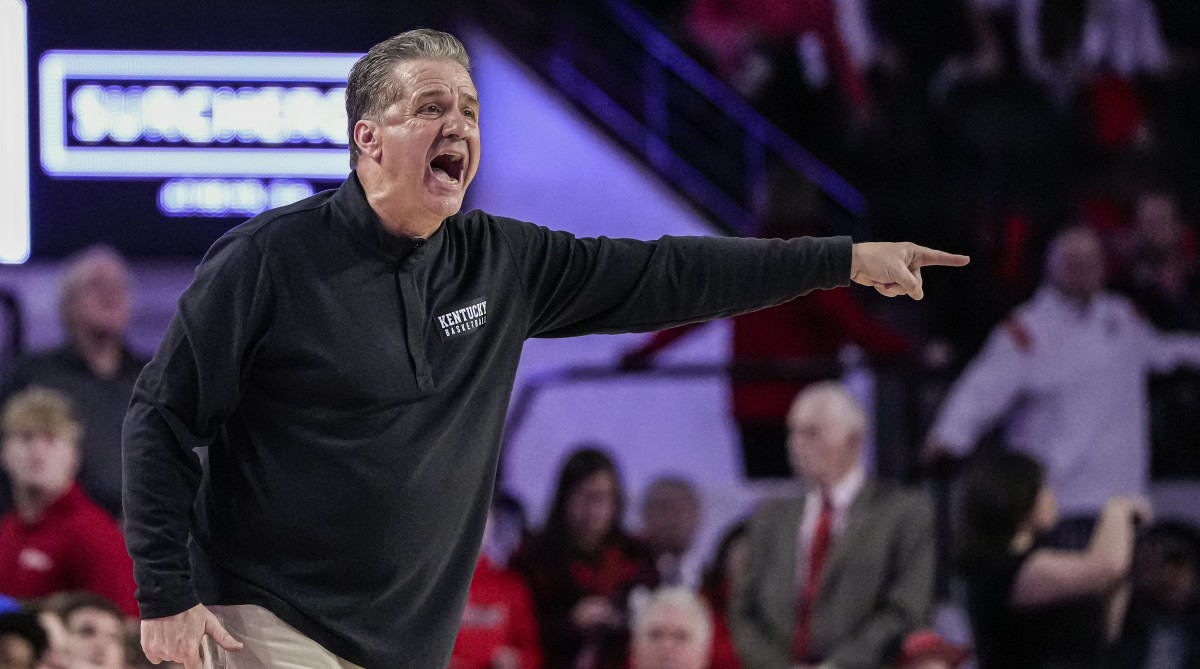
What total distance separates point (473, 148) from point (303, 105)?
4.50m

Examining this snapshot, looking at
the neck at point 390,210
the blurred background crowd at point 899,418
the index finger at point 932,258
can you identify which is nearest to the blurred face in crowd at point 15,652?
the blurred background crowd at point 899,418

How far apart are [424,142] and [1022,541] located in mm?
3039

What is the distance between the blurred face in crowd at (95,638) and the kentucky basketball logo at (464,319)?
2448mm

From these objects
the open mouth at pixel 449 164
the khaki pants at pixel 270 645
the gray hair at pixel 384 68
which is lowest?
the khaki pants at pixel 270 645

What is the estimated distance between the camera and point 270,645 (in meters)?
2.75

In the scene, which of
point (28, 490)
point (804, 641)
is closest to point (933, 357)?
point (804, 641)

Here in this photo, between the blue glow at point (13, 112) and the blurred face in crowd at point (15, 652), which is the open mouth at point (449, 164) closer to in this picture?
the blurred face in crowd at point (15, 652)

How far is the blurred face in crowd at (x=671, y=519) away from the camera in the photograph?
241 inches

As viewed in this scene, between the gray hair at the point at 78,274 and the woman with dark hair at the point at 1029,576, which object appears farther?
the gray hair at the point at 78,274

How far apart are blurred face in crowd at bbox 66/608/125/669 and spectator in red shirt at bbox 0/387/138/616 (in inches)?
17.5

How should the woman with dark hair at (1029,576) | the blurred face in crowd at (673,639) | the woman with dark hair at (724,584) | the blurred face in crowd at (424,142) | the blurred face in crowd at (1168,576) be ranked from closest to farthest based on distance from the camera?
1. the blurred face in crowd at (424,142)
2. the woman with dark hair at (1029,576)
3. the blurred face in crowd at (673,639)
4. the woman with dark hair at (724,584)
5. the blurred face in crowd at (1168,576)

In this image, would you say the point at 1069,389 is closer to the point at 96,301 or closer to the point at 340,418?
the point at 96,301

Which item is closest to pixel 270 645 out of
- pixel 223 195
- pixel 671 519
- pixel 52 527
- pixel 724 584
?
pixel 52 527

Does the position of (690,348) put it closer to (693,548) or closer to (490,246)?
(693,548)
